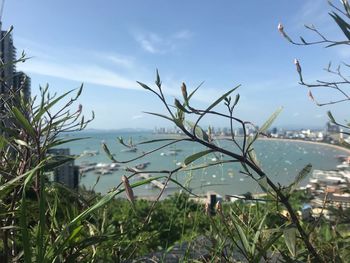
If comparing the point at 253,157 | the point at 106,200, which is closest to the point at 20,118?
the point at 106,200

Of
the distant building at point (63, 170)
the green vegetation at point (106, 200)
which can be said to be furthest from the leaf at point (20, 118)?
the distant building at point (63, 170)

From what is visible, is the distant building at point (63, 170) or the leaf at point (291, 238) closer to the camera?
the leaf at point (291, 238)

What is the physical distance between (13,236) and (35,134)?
0.31m

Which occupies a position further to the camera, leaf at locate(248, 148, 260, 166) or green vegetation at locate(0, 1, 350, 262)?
leaf at locate(248, 148, 260, 166)

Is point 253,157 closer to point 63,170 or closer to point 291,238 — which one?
point 291,238

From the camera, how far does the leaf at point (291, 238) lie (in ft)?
2.09

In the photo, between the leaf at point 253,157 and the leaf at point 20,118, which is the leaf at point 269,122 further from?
the leaf at point 20,118

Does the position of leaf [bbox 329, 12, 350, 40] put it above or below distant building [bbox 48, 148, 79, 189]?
above

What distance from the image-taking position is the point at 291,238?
2.14 ft

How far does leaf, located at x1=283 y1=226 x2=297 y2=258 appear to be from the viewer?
0.64 metres

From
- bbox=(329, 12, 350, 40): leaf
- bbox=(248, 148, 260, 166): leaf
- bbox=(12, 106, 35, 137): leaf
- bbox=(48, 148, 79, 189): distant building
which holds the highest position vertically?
bbox=(329, 12, 350, 40): leaf

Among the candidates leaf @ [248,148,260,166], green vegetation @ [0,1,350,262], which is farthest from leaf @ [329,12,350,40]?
leaf @ [248,148,260,166]

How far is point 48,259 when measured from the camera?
656 mm

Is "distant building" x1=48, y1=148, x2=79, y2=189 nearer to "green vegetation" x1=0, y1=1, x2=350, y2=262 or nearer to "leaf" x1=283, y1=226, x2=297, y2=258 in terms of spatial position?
"green vegetation" x1=0, y1=1, x2=350, y2=262
